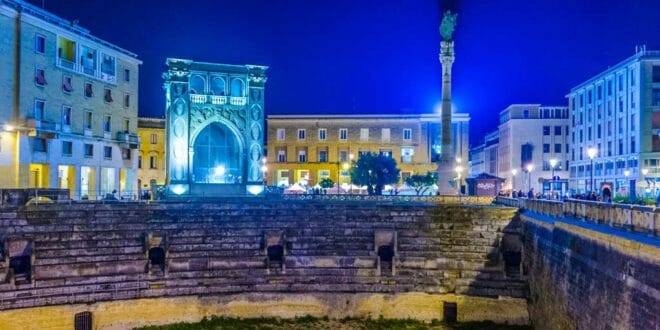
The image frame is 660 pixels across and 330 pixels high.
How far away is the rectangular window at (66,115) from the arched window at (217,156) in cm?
923

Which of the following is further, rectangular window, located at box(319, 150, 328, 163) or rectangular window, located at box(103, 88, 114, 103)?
rectangular window, located at box(319, 150, 328, 163)

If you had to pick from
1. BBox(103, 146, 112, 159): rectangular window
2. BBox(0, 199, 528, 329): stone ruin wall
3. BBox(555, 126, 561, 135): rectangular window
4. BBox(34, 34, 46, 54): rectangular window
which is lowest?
BBox(0, 199, 528, 329): stone ruin wall

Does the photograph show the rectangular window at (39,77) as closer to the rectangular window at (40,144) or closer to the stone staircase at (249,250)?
the rectangular window at (40,144)

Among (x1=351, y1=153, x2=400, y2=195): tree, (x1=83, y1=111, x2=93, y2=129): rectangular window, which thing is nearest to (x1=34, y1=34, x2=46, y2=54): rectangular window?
(x1=83, y1=111, x2=93, y2=129): rectangular window

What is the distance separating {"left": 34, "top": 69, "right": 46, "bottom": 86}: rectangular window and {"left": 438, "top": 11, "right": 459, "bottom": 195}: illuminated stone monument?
27.4 metres

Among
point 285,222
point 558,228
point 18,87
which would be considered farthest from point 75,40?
point 558,228

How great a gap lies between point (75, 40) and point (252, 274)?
83.0ft

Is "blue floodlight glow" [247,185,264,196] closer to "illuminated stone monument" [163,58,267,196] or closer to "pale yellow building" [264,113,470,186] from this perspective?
"illuminated stone monument" [163,58,267,196]

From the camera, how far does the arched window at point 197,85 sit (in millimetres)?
40688

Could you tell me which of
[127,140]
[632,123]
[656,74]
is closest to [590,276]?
[127,140]

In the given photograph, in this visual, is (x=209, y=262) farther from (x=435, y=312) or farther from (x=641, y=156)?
(x=641, y=156)

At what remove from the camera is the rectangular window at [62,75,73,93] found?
131ft

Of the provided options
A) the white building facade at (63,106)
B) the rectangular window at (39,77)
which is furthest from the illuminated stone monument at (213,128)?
the rectangular window at (39,77)

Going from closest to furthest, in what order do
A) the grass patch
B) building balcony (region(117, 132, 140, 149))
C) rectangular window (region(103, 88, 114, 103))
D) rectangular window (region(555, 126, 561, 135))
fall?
the grass patch < rectangular window (region(103, 88, 114, 103)) < building balcony (region(117, 132, 140, 149)) < rectangular window (region(555, 126, 561, 135))
